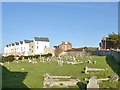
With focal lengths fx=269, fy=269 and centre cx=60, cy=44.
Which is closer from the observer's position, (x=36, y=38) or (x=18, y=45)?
(x=36, y=38)

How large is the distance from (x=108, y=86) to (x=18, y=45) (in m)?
98.3

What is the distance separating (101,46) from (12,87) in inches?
2721

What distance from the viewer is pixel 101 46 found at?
271 ft

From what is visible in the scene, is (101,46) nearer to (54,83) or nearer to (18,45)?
(18,45)

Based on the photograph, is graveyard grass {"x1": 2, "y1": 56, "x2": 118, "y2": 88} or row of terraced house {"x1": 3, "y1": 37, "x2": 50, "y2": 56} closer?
graveyard grass {"x1": 2, "y1": 56, "x2": 118, "y2": 88}

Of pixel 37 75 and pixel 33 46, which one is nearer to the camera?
pixel 37 75

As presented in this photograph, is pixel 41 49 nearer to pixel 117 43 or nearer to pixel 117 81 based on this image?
pixel 117 43

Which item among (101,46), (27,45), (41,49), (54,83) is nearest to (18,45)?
(27,45)

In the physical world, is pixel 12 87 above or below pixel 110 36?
below

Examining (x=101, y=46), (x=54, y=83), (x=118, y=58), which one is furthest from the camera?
(x=101, y=46)

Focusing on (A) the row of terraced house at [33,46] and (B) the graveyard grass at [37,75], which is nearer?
(B) the graveyard grass at [37,75]

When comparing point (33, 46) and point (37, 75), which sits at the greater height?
point (33, 46)

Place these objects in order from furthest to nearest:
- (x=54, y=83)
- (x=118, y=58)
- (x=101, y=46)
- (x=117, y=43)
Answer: (x=101, y=46) < (x=117, y=43) < (x=118, y=58) < (x=54, y=83)

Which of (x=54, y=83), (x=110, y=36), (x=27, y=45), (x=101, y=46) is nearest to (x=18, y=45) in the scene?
(x=27, y=45)
